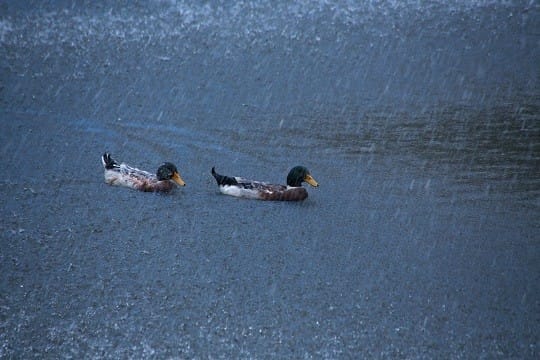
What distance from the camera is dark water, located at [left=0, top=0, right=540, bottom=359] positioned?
6.02 meters

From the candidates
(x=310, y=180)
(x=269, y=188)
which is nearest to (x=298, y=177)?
(x=310, y=180)

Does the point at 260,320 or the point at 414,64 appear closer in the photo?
the point at 260,320

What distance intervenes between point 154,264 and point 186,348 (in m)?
1.59

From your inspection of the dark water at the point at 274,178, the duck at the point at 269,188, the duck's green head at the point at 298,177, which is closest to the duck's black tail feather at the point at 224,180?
the duck at the point at 269,188

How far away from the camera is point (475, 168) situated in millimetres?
10008

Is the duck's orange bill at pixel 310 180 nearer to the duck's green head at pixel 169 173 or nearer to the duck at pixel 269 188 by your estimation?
the duck at pixel 269 188

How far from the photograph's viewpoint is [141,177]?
9.31m

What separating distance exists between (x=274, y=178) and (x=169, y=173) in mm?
1304

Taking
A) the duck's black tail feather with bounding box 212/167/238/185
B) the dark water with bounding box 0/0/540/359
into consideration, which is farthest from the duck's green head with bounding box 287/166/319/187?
the duck's black tail feather with bounding box 212/167/238/185

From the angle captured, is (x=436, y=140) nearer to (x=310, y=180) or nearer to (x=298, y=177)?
(x=310, y=180)

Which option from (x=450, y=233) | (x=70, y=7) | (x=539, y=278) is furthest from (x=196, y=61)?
(x=539, y=278)

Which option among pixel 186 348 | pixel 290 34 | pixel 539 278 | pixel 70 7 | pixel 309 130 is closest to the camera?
pixel 186 348

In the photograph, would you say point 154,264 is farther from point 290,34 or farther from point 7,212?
point 290,34

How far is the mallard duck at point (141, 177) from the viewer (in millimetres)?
9141
